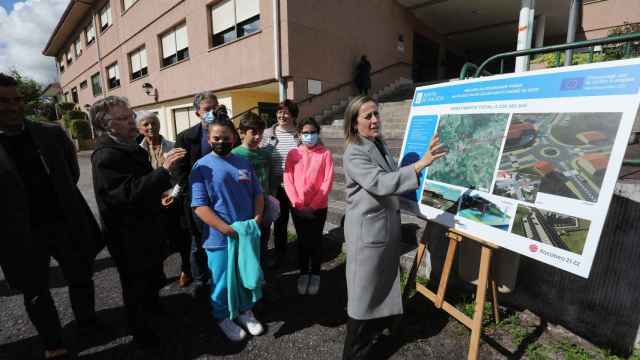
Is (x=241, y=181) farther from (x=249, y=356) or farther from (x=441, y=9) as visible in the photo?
(x=441, y=9)

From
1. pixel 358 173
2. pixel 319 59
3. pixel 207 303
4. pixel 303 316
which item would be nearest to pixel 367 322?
pixel 303 316

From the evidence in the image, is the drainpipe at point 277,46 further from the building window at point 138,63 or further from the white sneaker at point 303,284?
the building window at point 138,63

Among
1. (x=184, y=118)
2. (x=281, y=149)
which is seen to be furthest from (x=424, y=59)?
(x=281, y=149)

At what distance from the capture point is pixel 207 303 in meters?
Answer: 2.84

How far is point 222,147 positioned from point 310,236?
130 cm

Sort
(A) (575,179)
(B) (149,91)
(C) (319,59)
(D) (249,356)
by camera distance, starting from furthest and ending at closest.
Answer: (B) (149,91) → (C) (319,59) → (D) (249,356) → (A) (575,179)

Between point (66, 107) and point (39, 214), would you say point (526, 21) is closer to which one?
point (39, 214)

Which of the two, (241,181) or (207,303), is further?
(207,303)

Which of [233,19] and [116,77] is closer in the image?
[233,19]

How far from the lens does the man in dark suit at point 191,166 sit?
8.86ft

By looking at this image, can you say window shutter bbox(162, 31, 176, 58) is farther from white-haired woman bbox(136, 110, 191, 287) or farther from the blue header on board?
the blue header on board

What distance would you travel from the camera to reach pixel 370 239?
1920 millimetres

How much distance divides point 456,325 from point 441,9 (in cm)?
1219

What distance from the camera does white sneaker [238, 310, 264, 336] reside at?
2389 mm
